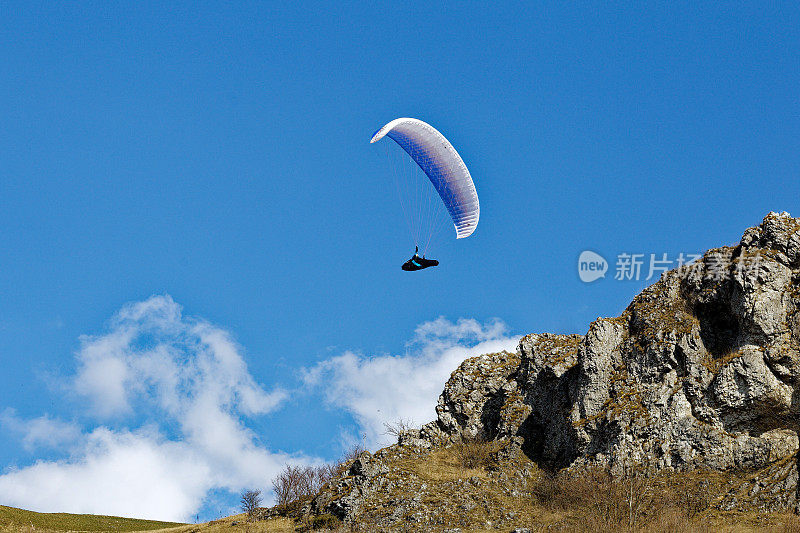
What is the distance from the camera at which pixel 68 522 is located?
6506cm

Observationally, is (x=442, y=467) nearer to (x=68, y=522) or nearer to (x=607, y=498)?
(x=607, y=498)

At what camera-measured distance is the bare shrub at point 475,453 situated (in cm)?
5434

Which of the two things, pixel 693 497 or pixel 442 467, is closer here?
pixel 693 497

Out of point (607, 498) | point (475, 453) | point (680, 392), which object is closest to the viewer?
point (607, 498)

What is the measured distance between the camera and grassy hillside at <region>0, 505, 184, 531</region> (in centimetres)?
5915

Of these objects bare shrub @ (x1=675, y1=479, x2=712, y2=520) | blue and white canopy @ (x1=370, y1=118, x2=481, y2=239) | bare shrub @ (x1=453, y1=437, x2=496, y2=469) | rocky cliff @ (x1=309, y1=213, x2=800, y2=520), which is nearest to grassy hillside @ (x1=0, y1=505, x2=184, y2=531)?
rocky cliff @ (x1=309, y1=213, x2=800, y2=520)

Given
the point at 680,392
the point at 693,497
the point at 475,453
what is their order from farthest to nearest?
the point at 475,453 → the point at 680,392 → the point at 693,497

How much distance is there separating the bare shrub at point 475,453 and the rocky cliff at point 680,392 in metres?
0.62

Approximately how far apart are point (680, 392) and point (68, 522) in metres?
52.3

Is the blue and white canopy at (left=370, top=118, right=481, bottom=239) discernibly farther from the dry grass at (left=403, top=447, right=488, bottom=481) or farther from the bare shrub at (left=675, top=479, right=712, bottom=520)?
the bare shrub at (left=675, top=479, right=712, bottom=520)

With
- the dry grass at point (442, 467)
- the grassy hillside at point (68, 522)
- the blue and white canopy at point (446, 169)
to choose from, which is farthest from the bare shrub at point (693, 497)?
the grassy hillside at point (68, 522)

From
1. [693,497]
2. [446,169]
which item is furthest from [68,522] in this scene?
[693,497]

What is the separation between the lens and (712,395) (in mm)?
46438

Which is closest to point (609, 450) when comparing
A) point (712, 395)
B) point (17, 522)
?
point (712, 395)
